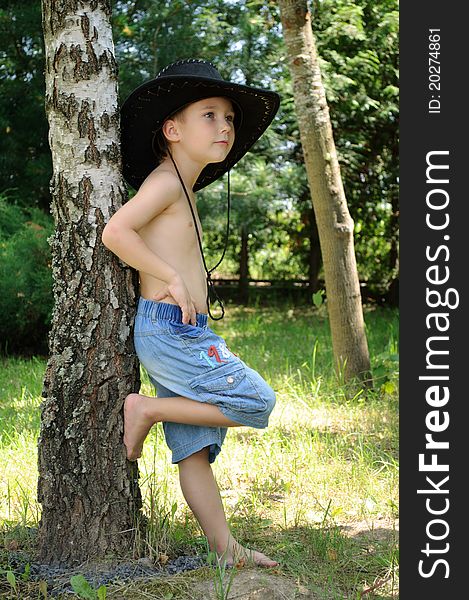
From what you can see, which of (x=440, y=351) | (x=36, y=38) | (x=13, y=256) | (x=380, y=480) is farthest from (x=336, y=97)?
(x=440, y=351)

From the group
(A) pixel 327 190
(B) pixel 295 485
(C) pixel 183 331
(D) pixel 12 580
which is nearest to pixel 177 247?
(C) pixel 183 331

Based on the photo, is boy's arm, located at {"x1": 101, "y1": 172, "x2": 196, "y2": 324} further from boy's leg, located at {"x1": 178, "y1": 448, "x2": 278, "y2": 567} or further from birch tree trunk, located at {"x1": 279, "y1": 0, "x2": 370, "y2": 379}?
birch tree trunk, located at {"x1": 279, "y1": 0, "x2": 370, "y2": 379}

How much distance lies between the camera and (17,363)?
6.46 m

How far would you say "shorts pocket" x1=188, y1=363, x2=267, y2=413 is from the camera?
99.5 inches

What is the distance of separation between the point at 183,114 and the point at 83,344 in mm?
818

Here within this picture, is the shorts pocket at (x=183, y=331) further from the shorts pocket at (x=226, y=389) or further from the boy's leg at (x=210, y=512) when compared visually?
the boy's leg at (x=210, y=512)

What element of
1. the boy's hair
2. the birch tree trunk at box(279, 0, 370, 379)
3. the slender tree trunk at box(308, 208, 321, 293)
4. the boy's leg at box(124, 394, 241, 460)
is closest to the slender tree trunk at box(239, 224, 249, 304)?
the slender tree trunk at box(308, 208, 321, 293)

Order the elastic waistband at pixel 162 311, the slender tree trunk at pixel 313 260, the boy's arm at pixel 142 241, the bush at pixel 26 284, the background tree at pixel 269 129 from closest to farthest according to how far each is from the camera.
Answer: the boy's arm at pixel 142 241 → the elastic waistband at pixel 162 311 → the bush at pixel 26 284 → the background tree at pixel 269 129 → the slender tree trunk at pixel 313 260

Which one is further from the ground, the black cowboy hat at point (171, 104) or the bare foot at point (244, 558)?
the black cowboy hat at point (171, 104)

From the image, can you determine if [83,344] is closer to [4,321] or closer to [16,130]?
[4,321]

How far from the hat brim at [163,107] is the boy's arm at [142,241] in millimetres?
226

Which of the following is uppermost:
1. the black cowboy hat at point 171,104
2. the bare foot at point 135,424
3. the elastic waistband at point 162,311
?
the black cowboy hat at point 171,104

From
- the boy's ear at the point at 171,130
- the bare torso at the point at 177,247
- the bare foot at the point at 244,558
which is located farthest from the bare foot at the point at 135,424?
the boy's ear at the point at 171,130

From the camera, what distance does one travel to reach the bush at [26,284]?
6.50 meters
